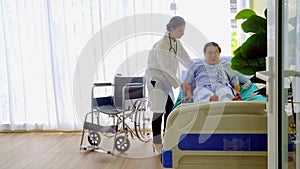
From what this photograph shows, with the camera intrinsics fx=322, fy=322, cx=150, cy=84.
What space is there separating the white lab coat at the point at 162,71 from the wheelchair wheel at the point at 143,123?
1.17 feet

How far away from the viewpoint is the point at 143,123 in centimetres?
390

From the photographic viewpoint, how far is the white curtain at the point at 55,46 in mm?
3930

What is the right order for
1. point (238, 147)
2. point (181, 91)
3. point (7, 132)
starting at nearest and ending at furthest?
point (238, 147), point (181, 91), point (7, 132)

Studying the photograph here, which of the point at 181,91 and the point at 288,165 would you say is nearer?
the point at 288,165

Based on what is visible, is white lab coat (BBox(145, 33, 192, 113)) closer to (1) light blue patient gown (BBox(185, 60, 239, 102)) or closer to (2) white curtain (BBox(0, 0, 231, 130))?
(1) light blue patient gown (BBox(185, 60, 239, 102))

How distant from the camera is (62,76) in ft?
13.4

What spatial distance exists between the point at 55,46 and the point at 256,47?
291 cm

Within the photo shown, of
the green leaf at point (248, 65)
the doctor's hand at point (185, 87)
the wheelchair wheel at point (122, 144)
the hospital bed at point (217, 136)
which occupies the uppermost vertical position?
the green leaf at point (248, 65)

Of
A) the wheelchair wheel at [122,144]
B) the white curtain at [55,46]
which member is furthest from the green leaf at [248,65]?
the white curtain at [55,46]

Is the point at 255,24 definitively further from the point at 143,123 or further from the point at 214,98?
the point at 143,123

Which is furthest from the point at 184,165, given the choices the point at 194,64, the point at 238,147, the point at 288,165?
the point at 194,64

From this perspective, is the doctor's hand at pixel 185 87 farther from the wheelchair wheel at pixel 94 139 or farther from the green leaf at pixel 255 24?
the green leaf at pixel 255 24

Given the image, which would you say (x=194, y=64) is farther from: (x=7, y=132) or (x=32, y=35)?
(x=7, y=132)

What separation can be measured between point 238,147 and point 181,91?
162 cm
